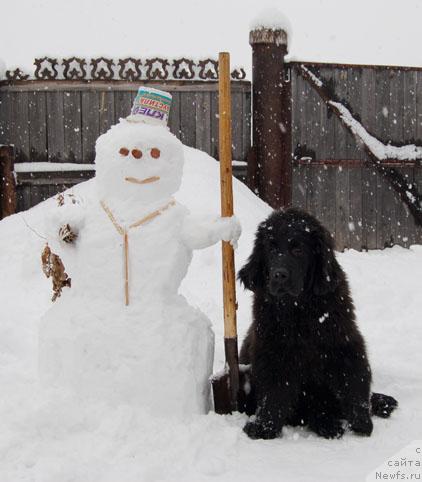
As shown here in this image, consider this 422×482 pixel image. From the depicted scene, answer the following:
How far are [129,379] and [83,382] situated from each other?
257 mm

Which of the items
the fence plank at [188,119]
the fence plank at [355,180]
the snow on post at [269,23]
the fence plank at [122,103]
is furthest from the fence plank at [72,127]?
the fence plank at [355,180]

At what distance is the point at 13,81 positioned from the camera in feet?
24.8

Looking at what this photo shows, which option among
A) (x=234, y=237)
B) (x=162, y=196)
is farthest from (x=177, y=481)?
(x=162, y=196)

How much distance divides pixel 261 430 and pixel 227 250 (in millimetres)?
996

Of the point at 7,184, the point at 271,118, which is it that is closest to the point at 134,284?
the point at 7,184

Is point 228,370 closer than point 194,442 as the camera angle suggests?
No

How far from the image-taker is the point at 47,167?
24.9 feet

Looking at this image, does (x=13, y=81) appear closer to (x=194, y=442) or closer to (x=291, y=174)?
(x=291, y=174)

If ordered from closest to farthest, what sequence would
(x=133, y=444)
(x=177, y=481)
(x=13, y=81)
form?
(x=177, y=481) < (x=133, y=444) < (x=13, y=81)

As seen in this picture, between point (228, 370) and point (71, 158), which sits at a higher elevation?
point (71, 158)

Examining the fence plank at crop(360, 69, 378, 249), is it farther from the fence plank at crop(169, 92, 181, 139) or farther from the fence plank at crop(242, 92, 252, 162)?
the fence plank at crop(169, 92, 181, 139)

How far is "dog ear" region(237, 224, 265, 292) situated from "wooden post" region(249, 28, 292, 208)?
4.28 m

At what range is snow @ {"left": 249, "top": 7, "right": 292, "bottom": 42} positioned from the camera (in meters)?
7.38

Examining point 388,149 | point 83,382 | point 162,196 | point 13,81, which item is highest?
point 13,81
